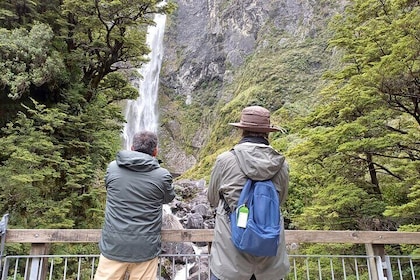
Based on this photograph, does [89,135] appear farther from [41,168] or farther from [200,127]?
[200,127]

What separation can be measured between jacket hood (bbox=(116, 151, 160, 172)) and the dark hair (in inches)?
3.2

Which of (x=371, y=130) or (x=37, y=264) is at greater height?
(x=371, y=130)

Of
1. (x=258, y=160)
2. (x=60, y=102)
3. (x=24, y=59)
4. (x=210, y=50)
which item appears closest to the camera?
(x=258, y=160)

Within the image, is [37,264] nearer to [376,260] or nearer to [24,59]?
[376,260]

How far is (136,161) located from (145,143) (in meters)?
0.20

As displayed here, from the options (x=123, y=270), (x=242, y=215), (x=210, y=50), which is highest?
(x=210, y=50)

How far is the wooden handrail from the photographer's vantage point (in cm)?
259

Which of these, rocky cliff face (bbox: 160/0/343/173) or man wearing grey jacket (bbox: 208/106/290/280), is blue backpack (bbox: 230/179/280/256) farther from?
rocky cliff face (bbox: 160/0/343/173)

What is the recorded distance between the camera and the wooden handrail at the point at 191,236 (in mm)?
2590

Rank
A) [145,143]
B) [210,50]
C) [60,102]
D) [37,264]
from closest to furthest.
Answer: [145,143] → [37,264] → [60,102] → [210,50]

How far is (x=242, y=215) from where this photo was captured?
5.89 feet

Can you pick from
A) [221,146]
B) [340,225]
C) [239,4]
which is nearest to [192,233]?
[340,225]

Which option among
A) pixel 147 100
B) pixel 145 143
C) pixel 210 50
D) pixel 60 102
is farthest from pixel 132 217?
pixel 210 50

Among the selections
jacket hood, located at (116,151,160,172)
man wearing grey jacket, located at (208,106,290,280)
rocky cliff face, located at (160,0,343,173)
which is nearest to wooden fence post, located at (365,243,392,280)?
man wearing grey jacket, located at (208,106,290,280)
